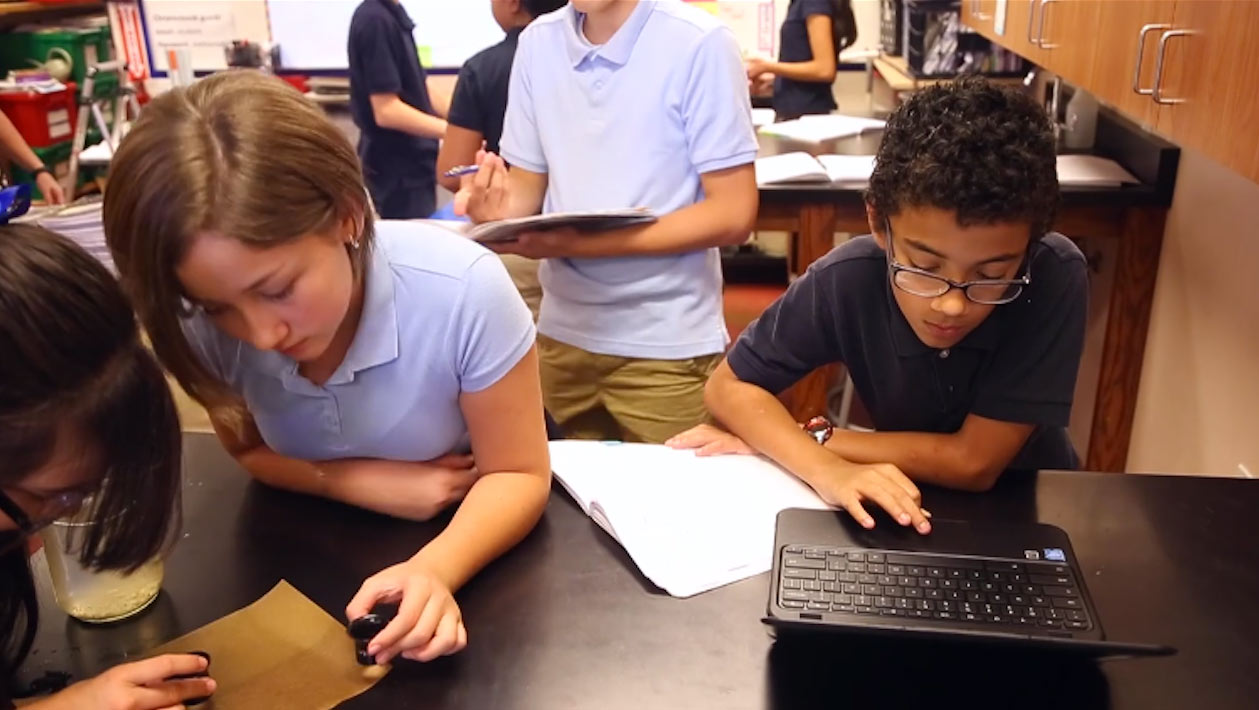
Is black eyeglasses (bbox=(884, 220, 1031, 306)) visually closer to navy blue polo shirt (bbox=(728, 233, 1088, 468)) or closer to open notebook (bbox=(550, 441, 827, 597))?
navy blue polo shirt (bbox=(728, 233, 1088, 468))

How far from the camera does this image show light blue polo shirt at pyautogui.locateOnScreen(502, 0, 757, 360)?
153cm

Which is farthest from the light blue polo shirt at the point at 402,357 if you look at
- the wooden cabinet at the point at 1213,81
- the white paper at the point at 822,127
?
the white paper at the point at 822,127

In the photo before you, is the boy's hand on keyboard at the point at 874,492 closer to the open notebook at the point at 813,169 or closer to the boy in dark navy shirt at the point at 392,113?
the open notebook at the point at 813,169

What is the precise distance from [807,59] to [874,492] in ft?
8.89

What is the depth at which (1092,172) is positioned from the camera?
2215 mm

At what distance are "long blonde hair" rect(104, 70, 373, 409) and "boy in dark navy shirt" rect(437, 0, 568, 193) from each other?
3.51 ft

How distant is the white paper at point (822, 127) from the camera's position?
286 cm

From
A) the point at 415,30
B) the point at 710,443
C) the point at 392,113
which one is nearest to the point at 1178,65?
the point at 710,443

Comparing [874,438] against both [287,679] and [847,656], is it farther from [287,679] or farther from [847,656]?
[287,679]

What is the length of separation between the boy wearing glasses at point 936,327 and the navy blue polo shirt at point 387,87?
1.88 m

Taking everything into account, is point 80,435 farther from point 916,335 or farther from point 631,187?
point 631,187

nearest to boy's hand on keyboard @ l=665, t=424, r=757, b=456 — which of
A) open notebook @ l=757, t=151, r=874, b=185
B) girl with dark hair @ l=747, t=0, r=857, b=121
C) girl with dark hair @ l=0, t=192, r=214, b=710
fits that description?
girl with dark hair @ l=0, t=192, r=214, b=710

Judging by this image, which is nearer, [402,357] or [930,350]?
[402,357]

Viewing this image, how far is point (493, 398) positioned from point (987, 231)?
1.72ft
